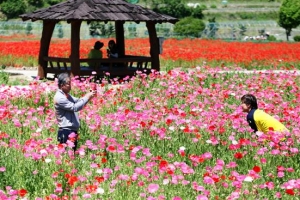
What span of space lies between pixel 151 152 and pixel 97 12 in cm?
1081

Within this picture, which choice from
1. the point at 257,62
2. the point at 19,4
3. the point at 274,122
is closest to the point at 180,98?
the point at 274,122

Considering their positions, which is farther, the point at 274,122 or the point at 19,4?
the point at 19,4

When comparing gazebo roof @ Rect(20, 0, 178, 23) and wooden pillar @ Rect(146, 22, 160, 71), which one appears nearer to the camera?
gazebo roof @ Rect(20, 0, 178, 23)

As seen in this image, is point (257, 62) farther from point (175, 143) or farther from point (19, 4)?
point (19, 4)

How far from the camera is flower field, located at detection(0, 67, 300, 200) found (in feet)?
18.8

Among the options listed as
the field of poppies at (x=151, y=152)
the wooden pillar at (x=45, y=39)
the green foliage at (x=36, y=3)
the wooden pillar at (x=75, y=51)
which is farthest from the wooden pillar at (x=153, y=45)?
the green foliage at (x=36, y=3)

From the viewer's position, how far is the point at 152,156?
769 cm

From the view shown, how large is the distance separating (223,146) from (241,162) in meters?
0.61

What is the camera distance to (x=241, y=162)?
7.46 meters

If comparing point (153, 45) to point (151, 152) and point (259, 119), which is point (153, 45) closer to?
point (259, 119)

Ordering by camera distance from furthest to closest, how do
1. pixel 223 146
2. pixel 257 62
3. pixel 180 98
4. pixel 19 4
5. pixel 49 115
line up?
pixel 19 4, pixel 257 62, pixel 180 98, pixel 49 115, pixel 223 146

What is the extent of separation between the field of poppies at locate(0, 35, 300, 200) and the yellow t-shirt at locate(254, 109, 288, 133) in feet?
0.62

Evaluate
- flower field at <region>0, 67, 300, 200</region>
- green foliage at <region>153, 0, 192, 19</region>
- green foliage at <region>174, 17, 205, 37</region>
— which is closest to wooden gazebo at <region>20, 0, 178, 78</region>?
flower field at <region>0, 67, 300, 200</region>

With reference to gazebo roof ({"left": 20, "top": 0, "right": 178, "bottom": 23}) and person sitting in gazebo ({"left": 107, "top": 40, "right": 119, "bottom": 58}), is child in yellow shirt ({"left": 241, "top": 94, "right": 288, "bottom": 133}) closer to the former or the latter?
gazebo roof ({"left": 20, "top": 0, "right": 178, "bottom": 23})
